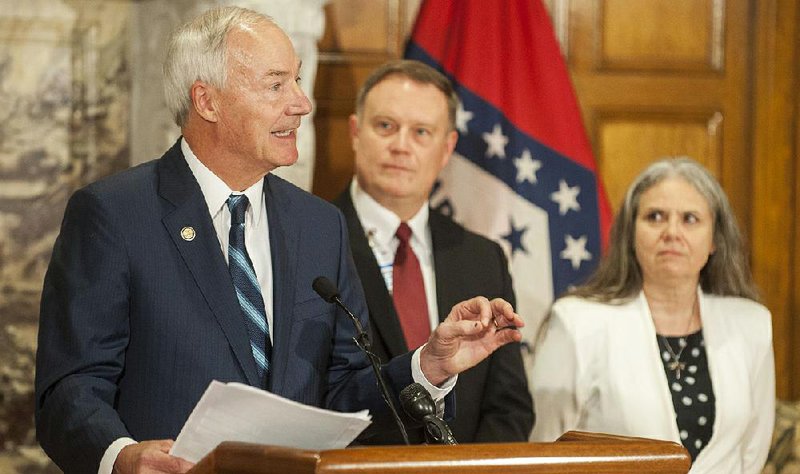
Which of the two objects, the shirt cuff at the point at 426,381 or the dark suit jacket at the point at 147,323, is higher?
the dark suit jacket at the point at 147,323

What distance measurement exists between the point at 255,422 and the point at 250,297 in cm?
53

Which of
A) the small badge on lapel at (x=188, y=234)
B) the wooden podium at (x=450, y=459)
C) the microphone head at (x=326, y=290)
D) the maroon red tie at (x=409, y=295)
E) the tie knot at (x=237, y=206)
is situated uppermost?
the tie knot at (x=237, y=206)

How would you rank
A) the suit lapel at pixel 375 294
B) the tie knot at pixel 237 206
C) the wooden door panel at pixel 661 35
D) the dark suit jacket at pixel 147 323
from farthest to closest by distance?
the wooden door panel at pixel 661 35
the suit lapel at pixel 375 294
the tie knot at pixel 237 206
the dark suit jacket at pixel 147 323

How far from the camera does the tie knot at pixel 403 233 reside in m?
3.51

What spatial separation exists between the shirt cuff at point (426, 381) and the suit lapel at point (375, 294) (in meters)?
0.90

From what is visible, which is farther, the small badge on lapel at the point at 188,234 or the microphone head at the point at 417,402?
the small badge on lapel at the point at 188,234

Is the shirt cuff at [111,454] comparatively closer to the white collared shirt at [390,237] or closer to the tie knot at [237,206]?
the tie knot at [237,206]

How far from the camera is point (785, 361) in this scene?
498 centimetres

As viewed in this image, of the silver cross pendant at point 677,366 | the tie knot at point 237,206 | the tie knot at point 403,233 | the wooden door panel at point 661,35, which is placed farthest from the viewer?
the wooden door panel at point 661,35

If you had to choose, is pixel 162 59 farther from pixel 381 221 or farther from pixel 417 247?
pixel 417 247

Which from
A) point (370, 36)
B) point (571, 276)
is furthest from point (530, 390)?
point (370, 36)

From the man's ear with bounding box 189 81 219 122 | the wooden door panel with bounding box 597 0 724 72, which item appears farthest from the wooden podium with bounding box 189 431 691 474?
the wooden door panel with bounding box 597 0 724 72

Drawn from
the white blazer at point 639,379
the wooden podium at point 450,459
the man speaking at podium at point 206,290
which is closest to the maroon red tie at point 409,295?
the white blazer at point 639,379

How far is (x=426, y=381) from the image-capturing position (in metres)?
2.33
